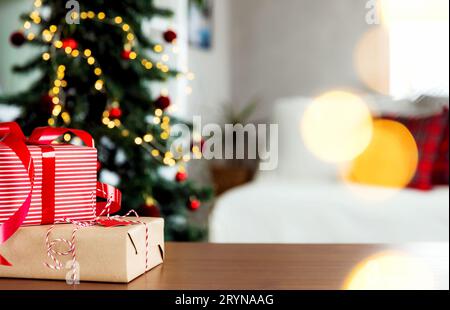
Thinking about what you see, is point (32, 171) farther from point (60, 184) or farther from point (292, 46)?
point (292, 46)

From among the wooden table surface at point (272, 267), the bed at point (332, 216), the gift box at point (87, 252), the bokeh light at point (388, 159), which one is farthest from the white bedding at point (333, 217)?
the gift box at point (87, 252)

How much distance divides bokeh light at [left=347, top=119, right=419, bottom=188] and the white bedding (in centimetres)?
12

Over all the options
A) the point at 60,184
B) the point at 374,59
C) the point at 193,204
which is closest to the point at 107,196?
the point at 60,184

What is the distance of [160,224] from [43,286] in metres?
0.18

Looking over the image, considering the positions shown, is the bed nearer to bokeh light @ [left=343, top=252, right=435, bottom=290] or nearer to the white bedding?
the white bedding

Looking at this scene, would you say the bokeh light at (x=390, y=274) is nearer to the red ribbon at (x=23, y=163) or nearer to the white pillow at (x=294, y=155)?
the red ribbon at (x=23, y=163)

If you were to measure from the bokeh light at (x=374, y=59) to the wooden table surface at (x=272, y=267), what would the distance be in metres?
2.80

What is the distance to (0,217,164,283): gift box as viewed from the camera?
0.72 metres

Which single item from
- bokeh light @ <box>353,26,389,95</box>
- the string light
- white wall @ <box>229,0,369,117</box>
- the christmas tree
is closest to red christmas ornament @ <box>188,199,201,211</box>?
the christmas tree

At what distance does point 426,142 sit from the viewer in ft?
8.70

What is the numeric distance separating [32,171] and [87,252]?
133 mm

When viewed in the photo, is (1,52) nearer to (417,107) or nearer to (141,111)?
(141,111)

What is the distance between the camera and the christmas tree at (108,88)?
173 cm

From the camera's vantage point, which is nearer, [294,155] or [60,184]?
[60,184]
